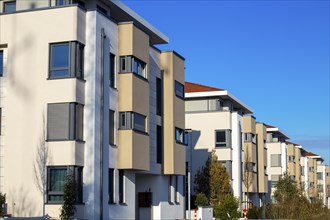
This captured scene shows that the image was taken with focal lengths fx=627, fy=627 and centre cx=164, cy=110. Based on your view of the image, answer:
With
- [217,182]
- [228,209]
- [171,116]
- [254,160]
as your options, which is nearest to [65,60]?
[171,116]

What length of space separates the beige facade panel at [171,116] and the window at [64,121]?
10.4 m

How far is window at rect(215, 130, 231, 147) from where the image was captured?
55719mm

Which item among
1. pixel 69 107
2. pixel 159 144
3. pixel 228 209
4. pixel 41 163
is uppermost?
pixel 69 107

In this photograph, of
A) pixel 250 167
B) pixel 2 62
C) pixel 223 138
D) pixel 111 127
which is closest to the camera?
pixel 2 62

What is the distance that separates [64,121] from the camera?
28203 millimetres

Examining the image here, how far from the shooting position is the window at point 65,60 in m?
28.4

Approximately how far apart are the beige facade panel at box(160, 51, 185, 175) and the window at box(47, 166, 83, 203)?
1048cm

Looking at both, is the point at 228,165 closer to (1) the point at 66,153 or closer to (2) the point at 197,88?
(2) the point at 197,88

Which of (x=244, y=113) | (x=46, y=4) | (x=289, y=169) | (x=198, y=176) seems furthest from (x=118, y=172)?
(x=289, y=169)

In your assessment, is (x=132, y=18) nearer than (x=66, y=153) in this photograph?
No

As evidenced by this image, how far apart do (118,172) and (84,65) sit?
5872 millimetres

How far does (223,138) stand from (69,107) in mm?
29405

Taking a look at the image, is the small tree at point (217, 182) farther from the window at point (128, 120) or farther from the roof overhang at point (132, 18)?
the window at point (128, 120)

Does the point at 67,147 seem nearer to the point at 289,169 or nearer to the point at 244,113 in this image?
the point at 244,113
